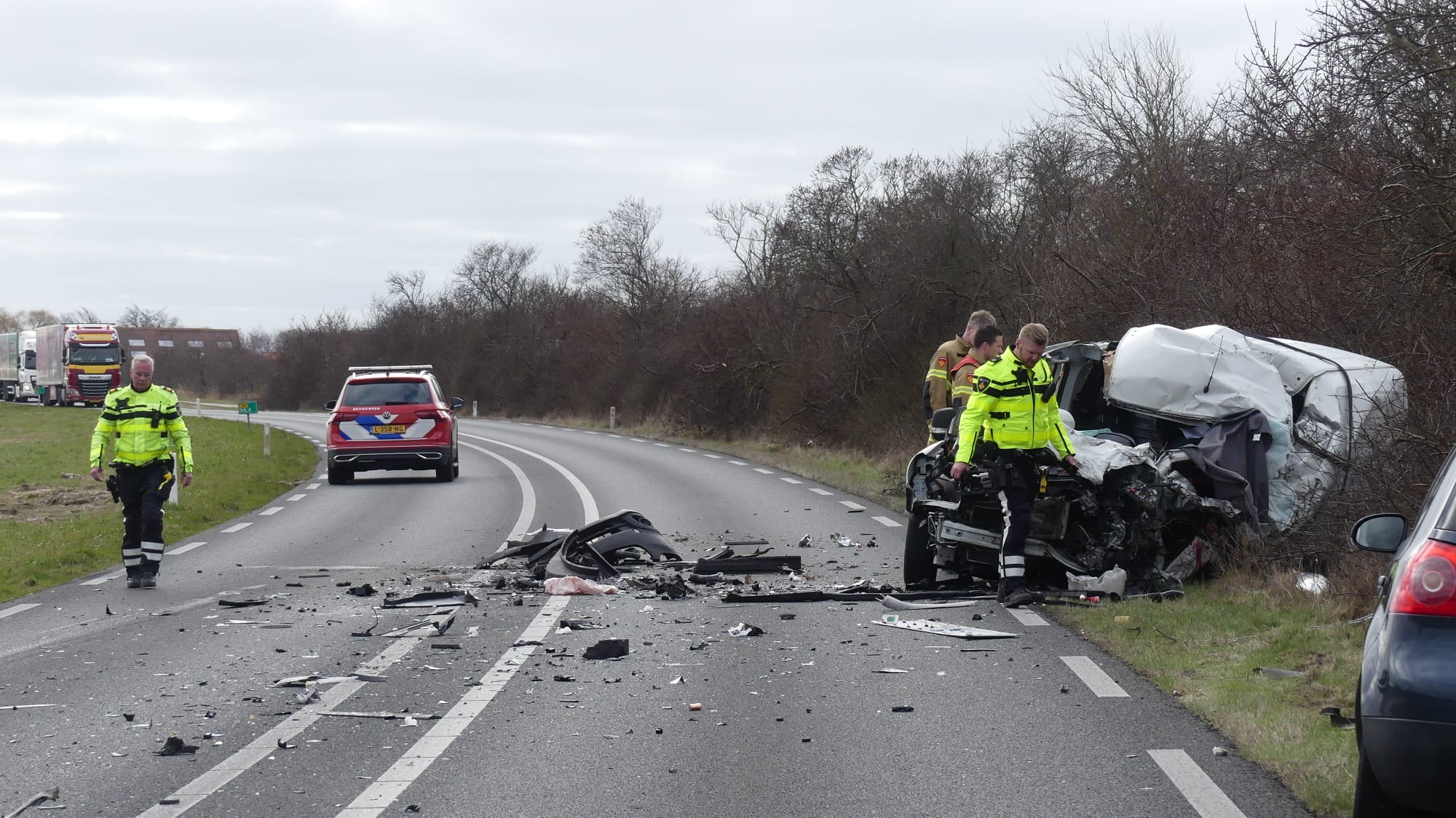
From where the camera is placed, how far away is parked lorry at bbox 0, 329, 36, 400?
75.1 meters

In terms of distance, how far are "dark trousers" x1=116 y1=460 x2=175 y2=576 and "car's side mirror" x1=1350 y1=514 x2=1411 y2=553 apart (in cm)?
940

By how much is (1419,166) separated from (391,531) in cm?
1042

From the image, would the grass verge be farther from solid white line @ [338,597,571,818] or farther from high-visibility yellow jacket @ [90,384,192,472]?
high-visibility yellow jacket @ [90,384,192,472]

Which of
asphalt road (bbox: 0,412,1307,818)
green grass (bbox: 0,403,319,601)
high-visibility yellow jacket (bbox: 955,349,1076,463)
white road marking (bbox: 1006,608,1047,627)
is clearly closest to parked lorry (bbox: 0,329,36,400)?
green grass (bbox: 0,403,319,601)

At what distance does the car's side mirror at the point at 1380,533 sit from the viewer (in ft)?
15.0

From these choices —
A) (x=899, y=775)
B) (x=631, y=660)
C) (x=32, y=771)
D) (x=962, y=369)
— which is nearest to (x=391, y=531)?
(x=962, y=369)

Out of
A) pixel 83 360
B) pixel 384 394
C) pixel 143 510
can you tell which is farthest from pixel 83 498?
pixel 83 360

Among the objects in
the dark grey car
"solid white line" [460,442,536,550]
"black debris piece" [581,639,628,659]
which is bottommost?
"solid white line" [460,442,536,550]

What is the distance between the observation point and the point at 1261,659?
23.6 ft

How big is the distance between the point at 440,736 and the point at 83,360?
→ 64.8 metres

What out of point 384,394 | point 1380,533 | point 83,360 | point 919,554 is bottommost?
point 919,554

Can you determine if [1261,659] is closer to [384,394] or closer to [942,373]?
[942,373]

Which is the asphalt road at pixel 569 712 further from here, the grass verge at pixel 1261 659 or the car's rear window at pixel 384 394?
the car's rear window at pixel 384 394

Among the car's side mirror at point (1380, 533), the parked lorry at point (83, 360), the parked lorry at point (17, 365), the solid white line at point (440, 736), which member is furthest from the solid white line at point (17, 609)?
the parked lorry at point (17, 365)
